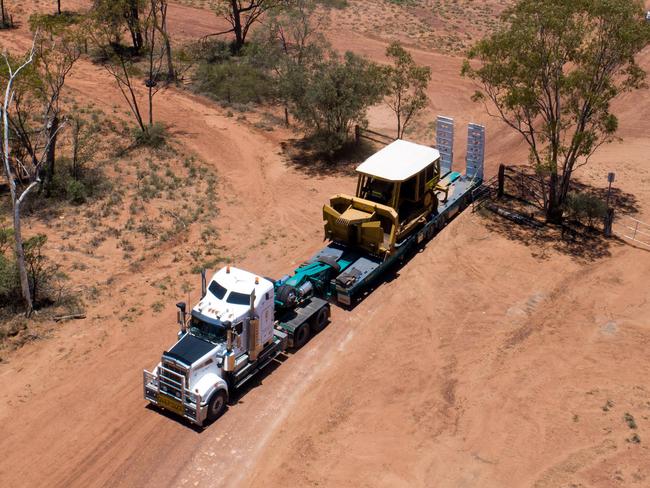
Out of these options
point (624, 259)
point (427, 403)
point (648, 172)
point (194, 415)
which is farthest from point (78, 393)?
point (648, 172)

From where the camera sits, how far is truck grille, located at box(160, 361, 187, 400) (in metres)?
16.8

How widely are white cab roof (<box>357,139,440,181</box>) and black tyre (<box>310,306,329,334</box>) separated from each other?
5.35 metres

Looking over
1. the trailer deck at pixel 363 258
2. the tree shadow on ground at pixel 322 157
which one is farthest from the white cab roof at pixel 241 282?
the tree shadow on ground at pixel 322 157

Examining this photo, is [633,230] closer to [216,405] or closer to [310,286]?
[310,286]

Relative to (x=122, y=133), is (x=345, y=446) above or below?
below

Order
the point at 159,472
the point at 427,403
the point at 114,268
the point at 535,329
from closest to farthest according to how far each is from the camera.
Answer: the point at 159,472, the point at 427,403, the point at 535,329, the point at 114,268

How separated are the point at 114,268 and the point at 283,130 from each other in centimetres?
1607

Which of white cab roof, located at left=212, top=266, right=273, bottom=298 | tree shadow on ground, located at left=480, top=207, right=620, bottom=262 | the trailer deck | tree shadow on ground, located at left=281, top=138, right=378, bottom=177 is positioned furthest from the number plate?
tree shadow on ground, located at left=281, top=138, right=378, bottom=177

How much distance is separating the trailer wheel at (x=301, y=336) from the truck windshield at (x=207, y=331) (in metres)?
2.85

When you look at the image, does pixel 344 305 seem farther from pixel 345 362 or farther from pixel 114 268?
pixel 114 268

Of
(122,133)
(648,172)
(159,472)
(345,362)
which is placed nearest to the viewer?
(159,472)

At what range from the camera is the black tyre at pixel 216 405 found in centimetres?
1727

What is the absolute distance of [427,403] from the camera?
60.4ft

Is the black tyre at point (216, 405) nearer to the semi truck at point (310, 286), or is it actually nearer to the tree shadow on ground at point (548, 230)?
the semi truck at point (310, 286)
